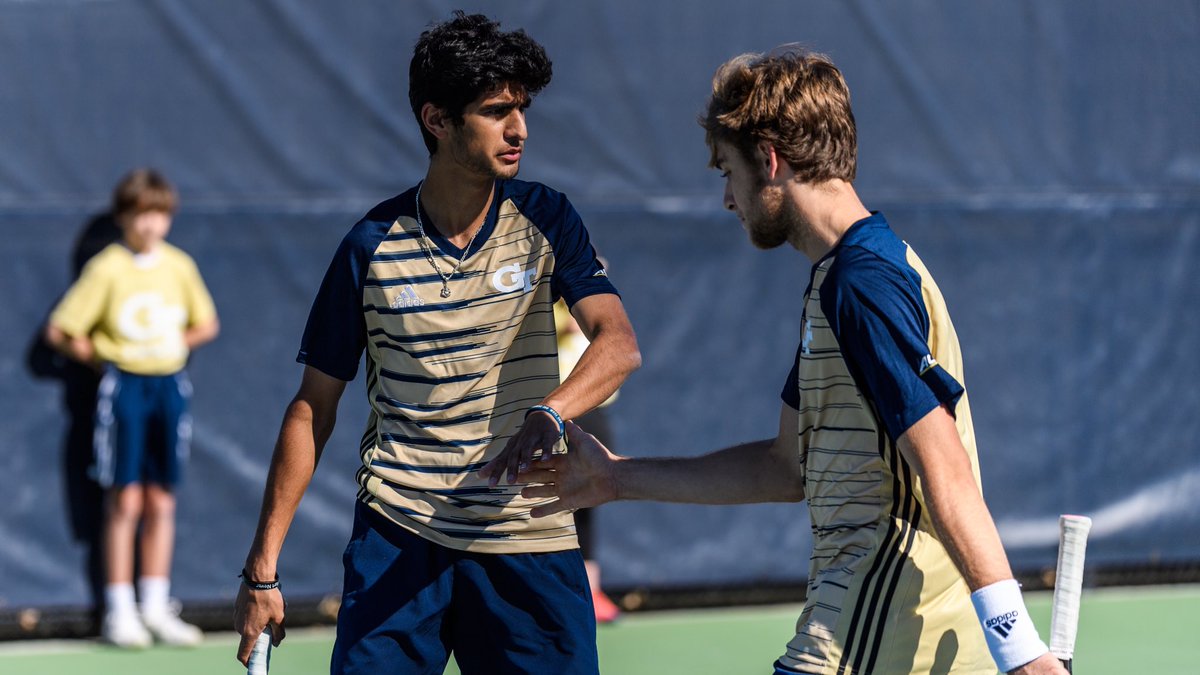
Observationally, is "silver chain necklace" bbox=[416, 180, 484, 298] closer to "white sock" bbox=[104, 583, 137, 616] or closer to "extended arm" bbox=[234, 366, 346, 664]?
"extended arm" bbox=[234, 366, 346, 664]

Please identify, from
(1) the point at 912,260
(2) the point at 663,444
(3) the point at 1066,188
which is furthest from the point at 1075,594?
(3) the point at 1066,188

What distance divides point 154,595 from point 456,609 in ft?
10.8

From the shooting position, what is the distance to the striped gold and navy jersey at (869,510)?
7.53 ft

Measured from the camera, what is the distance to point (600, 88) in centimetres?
658

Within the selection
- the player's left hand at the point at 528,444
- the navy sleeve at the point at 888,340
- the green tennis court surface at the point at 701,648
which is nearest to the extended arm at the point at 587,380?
the player's left hand at the point at 528,444

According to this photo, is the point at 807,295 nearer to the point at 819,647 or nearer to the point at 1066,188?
the point at 819,647

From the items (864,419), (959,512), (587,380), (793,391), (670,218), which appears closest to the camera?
(959,512)

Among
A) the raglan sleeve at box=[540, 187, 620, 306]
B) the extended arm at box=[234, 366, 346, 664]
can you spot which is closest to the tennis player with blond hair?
the raglan sleeve at box=[540, 187, 620, 306]

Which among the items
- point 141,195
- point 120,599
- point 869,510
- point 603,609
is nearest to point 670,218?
point 603,609

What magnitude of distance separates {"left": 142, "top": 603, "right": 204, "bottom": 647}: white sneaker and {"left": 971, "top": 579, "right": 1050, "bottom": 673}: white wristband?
4531 mm

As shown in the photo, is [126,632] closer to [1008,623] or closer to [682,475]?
[682,475]

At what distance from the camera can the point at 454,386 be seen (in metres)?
3.07

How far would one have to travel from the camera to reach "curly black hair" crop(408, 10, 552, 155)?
10.00 feet

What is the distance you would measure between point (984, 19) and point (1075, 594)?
5000 mm
